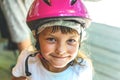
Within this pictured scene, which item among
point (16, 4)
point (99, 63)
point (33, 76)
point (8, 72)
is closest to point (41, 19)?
point (33, 76)

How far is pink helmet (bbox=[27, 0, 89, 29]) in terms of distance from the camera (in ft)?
3.71

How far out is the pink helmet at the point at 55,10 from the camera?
3.71 ft

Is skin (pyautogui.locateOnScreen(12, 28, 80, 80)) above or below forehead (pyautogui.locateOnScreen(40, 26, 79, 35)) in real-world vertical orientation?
below

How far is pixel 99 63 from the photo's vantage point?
2.06m

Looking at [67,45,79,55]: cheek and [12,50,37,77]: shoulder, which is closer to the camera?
[67,45,79,55]: cheek

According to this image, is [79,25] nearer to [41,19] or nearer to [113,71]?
[41,19]

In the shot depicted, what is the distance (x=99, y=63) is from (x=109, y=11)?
0.39 metres

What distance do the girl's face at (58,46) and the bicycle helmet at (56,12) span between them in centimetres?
4

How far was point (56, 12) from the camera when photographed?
113 cm

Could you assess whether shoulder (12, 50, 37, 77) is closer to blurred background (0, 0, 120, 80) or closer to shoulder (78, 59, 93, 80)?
shoulder (78, 59, 93, 80)

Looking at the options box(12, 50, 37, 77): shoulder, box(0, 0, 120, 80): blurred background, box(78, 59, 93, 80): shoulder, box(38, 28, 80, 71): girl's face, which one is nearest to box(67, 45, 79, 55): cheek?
box(38, 28, 80, 71): girl's face

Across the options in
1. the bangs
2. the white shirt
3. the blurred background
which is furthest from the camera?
the blurred background

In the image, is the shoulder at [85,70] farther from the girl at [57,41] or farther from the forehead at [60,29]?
the forehead at [60,29]

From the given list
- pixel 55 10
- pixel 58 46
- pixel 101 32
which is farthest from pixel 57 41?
pixel 101 32
